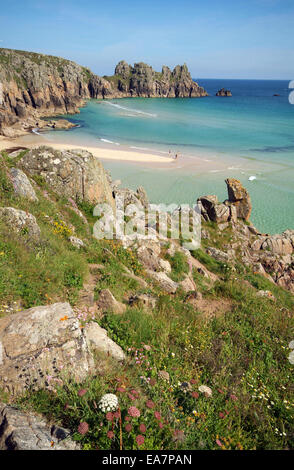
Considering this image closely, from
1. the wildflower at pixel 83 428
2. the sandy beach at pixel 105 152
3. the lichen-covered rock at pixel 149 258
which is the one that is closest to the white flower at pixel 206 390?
the wildflower at pixel 83 428

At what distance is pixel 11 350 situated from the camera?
3.84 m

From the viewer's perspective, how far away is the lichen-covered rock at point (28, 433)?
270 cm

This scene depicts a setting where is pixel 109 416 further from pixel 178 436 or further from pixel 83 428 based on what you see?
pixel 178 436

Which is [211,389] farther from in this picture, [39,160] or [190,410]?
[39,160]

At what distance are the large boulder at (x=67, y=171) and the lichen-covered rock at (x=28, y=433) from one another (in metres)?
10.7

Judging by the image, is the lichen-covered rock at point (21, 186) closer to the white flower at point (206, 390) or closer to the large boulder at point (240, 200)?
the white flower at point (206, 390)

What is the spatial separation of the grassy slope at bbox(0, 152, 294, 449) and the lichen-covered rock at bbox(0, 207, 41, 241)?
303mm

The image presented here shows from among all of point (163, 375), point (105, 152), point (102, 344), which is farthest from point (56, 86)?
point (163, 375)

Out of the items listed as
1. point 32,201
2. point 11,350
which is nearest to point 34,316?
point 11,350

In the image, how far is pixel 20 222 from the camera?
7.32 metres

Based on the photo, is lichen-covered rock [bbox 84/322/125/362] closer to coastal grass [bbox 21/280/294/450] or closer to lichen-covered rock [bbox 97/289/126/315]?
coastal grass [bbox 21/280/294/450]

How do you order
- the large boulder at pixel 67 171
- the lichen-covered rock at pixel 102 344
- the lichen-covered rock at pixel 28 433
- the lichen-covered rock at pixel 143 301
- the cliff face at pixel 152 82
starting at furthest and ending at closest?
the cliff face at pixel 152 82 < the large boulder at pixel 67 171 < the lichen-covered rock at pixel 143 301 < the lichen-covered rock at pixel 102 344 < the lichen-covered rock at pixel 28 433

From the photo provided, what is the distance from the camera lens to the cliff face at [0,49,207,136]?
7931 cm

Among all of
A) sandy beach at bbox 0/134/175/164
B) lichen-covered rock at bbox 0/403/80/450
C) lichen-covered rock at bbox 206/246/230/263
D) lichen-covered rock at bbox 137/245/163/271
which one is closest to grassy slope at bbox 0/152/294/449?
lichen-covered rock at bbox 0/403/80/450
